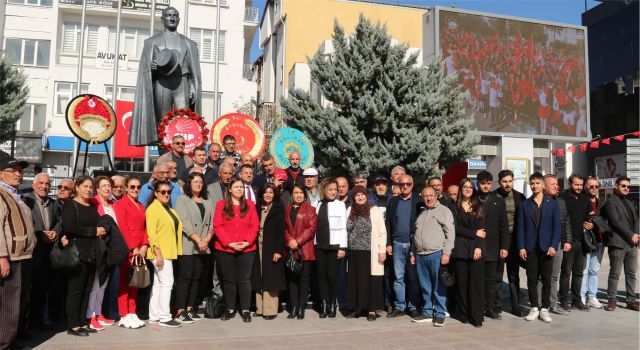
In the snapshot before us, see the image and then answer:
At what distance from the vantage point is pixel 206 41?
31922mm

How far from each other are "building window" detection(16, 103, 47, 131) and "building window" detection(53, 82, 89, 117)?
66cm

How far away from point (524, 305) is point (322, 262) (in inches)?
136

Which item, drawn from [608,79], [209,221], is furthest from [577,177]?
→ [608,79]

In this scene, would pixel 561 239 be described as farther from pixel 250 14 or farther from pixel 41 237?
pixel 250 14

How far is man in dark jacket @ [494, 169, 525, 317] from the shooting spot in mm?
7629

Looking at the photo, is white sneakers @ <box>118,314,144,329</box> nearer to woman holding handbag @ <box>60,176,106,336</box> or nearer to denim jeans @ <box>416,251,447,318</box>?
woman holding handbag @ <box>60,176,106,336</box>

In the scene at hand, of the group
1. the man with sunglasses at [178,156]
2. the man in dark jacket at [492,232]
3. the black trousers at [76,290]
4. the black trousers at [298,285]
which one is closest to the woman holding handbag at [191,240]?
the man with sunglasses at [178,156]

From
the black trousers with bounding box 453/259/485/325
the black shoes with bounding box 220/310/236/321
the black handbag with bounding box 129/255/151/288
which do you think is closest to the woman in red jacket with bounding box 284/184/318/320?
the black shoes with bounding box 220/310/236/321

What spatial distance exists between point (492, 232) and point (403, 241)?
1.22 meters

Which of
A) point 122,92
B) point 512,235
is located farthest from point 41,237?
point 122,92

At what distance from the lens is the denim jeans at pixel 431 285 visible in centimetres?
702

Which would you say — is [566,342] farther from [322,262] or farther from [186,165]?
[186,165]

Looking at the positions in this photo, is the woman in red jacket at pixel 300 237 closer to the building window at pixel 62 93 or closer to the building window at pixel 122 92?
the building window at pixel 122 92

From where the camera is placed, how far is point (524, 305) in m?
8.30
